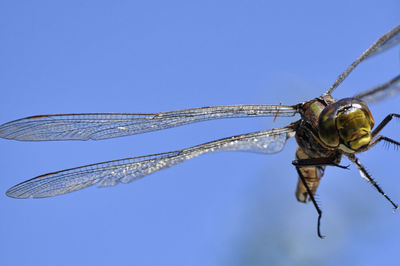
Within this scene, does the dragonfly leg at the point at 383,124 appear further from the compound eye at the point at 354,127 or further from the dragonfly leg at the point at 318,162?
the dragonfly leg at the point at 318,162

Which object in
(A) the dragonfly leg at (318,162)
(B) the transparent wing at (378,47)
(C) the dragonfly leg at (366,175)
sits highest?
(B) the transparent wing at (378,47)

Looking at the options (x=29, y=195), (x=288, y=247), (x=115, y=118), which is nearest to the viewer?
(x=29, y=195)

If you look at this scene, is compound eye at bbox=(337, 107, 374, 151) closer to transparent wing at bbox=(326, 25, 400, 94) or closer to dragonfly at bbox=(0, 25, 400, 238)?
dragonfly at bbox=(0, 25, 400, 238)

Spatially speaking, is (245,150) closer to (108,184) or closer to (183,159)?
(183,159)

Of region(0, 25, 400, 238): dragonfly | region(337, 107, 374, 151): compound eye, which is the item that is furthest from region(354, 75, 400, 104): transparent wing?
region(337, 107, 374, 151): compound eye

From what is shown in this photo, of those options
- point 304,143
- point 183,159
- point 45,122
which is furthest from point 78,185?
point 304,143

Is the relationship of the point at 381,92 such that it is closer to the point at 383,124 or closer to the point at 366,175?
the point at 383,124

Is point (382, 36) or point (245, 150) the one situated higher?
point (382, 36)

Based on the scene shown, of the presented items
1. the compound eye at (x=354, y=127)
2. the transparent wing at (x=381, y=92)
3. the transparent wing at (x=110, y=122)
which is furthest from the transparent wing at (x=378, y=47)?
the compound eye at (x=354, y=127)
